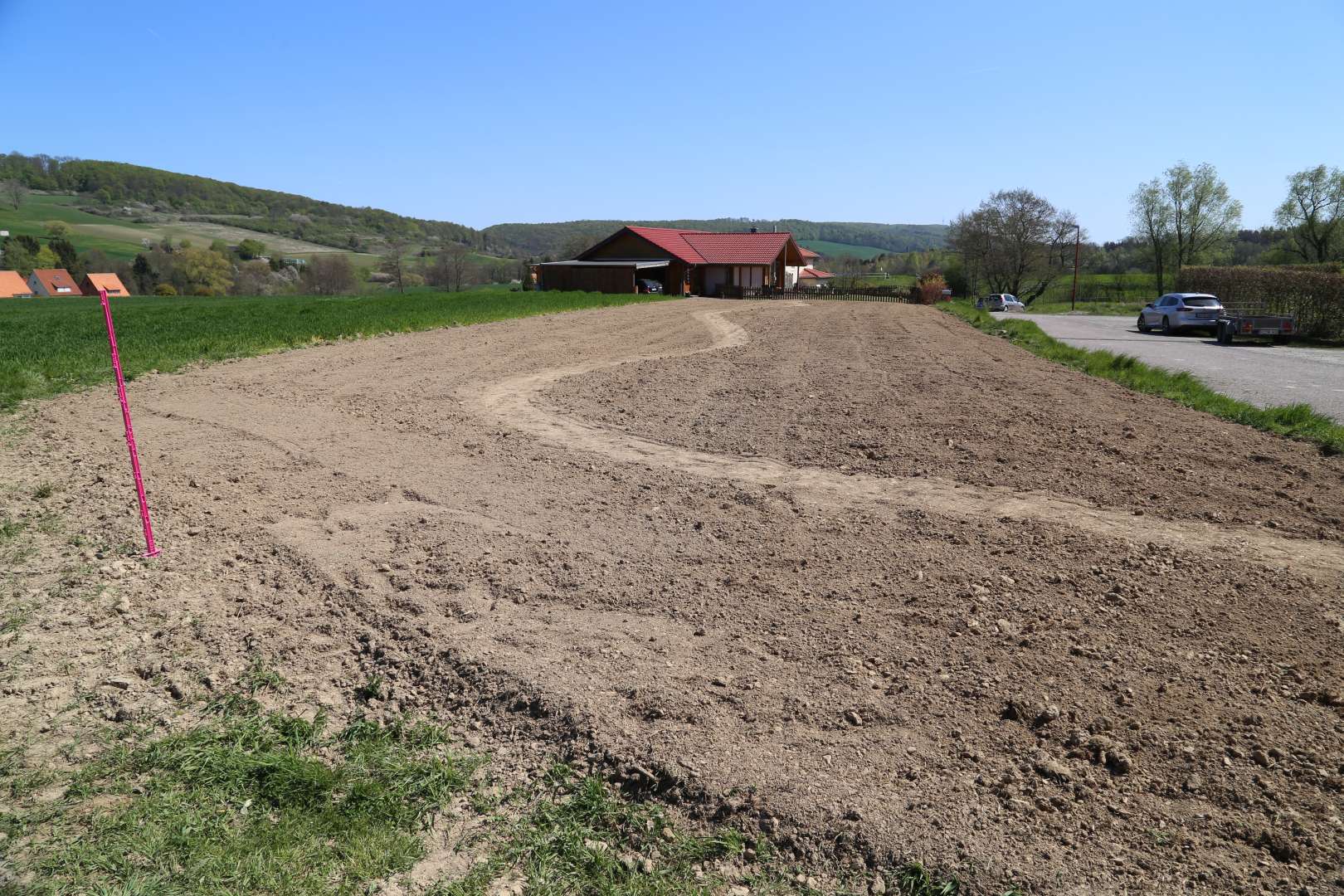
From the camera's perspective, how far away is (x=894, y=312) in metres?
38.6

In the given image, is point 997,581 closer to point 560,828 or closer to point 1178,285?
point 560,828

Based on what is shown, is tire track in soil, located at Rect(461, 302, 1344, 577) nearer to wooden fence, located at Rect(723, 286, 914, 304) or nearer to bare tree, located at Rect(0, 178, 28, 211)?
wooden fence, located at Rect(723, 286, 914, 304)

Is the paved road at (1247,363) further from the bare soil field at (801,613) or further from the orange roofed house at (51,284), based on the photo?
the orange roofed house at (51,284)

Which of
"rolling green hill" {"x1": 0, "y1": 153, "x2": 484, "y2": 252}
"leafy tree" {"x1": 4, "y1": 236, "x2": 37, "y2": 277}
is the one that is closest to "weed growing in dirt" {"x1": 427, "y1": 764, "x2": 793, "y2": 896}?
"leafy tree" {"x1": 4, "y1": 236, "x2": 37, "y2": 277}

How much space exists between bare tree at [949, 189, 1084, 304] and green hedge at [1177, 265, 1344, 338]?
1551 inches

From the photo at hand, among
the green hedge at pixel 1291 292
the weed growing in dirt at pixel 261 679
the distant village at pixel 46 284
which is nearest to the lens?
the weed growing in dirt at pixel 261 679

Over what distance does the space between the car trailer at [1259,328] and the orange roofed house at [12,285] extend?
72.9 m

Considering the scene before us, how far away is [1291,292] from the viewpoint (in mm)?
27109

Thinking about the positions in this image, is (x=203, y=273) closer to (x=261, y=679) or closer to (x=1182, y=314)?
(x=1182, y=314)

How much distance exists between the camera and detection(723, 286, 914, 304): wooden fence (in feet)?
190

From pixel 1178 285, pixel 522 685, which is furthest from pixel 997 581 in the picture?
pixel 1178 285

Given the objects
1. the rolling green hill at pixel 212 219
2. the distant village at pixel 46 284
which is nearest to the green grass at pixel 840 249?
the rolling green hill at pixel 212 219

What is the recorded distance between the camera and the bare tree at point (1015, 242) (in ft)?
238

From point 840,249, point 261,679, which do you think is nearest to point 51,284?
point 261,679
